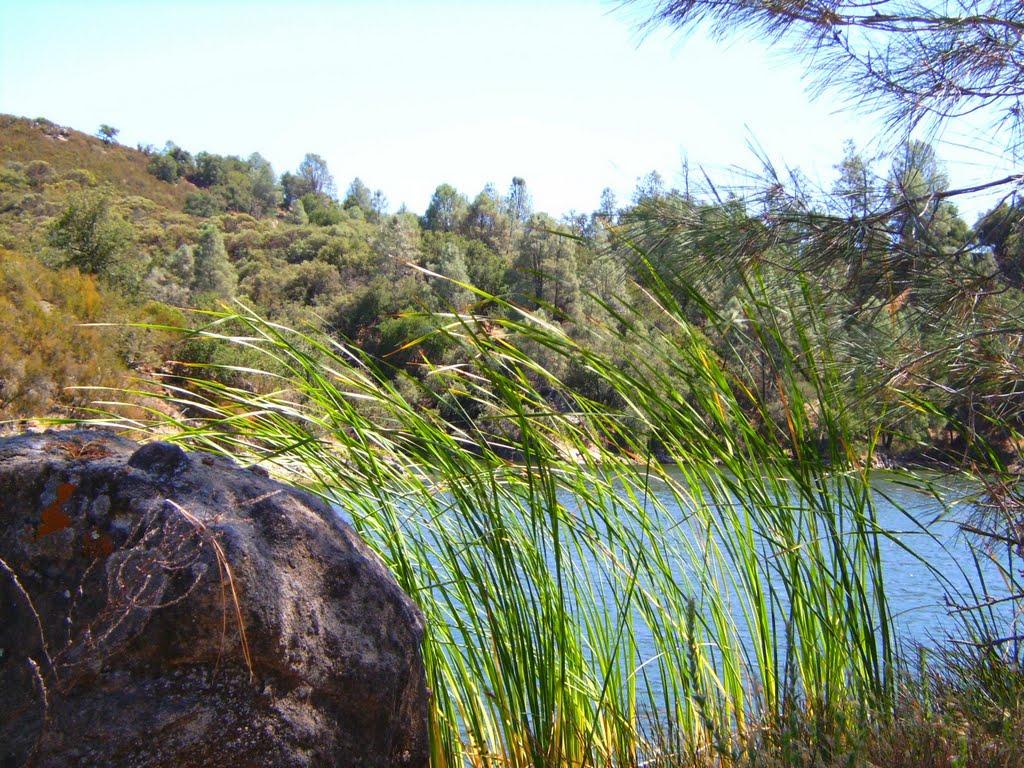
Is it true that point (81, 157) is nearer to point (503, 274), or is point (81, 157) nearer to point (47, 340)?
point (503, 274)

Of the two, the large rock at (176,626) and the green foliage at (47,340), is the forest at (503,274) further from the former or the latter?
the large rock at (176,626)

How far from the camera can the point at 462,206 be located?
199ft

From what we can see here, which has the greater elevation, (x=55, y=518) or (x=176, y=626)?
(x=55, y=518)

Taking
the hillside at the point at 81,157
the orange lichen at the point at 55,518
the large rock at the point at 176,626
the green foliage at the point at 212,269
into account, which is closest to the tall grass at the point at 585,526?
the large rock at the point at 176,626

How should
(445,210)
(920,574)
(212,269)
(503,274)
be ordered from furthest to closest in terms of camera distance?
(445,210), (212,269), (503,274), (920,574)

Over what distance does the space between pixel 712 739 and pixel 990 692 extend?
0.79m

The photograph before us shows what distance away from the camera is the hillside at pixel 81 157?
6281 centimetres

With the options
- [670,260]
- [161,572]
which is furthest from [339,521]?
[670,260]

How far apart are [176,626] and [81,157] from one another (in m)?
75.6

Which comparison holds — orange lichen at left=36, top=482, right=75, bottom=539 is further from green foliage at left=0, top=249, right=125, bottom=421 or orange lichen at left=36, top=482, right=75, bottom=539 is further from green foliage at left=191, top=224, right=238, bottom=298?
green foliage at left=191, top=224, right=238, bottom=298

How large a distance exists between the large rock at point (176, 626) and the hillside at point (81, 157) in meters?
65.9

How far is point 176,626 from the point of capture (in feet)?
4.27

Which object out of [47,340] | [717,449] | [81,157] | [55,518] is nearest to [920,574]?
[717,449]

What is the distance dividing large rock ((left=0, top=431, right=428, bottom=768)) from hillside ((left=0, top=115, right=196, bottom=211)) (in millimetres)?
65923
